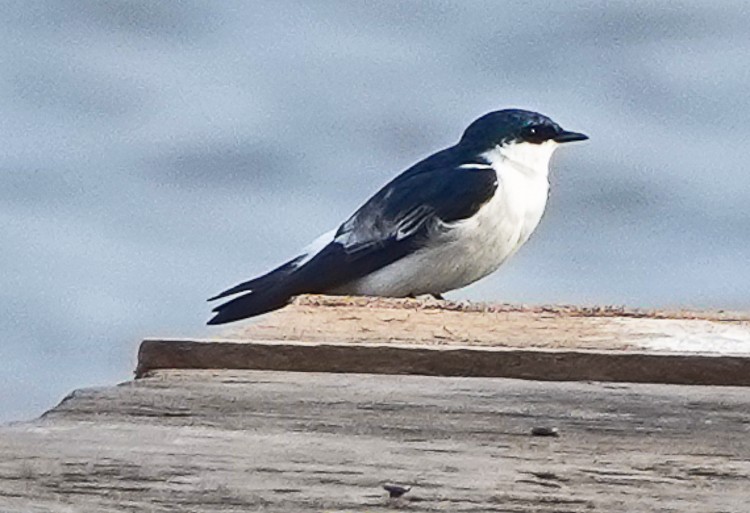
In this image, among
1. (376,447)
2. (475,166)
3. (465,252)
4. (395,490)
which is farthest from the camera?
(475,166)

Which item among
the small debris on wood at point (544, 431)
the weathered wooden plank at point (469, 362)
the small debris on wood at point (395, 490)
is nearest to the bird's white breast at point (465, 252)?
the weathered wooden plank at point (469, 362)

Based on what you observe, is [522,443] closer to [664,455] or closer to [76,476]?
[664,455]

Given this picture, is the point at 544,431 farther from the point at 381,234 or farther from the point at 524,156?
the point at 524,156

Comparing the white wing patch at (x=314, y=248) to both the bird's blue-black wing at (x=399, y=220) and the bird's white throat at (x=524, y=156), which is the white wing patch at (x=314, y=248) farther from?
the bird's white throat at (x=524, y=156)

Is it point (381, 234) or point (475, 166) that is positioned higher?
point (475, 166)

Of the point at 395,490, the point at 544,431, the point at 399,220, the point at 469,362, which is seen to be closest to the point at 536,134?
the point at 399,220

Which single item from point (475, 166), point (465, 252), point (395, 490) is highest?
point (475, 166)

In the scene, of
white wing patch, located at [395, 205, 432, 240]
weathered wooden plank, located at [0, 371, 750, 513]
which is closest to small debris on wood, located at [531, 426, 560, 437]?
weathered wooden plank, located at [0, 371, 750, 513]
